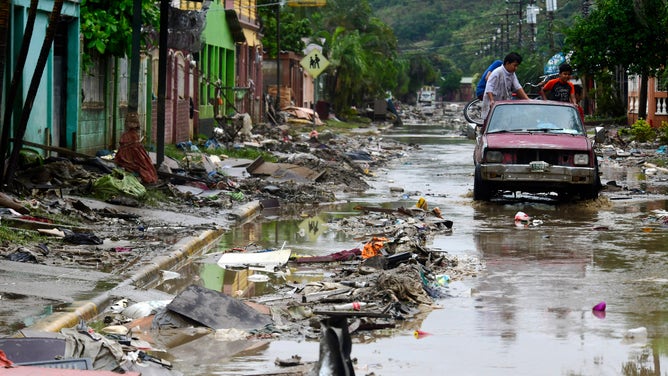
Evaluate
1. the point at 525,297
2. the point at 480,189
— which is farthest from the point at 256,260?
the point at 480,189

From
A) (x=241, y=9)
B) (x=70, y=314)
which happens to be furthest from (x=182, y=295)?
(x=241, y=9)

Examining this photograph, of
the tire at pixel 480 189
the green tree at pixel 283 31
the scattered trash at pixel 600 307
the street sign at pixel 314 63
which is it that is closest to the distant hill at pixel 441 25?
the green tree at pixel 283 31

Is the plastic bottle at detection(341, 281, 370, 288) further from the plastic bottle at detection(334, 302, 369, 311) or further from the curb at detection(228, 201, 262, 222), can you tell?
the curb at detection(228, 201, 262, 222)

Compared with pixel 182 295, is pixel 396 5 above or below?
above

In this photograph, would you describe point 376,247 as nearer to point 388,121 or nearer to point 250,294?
point 250,294

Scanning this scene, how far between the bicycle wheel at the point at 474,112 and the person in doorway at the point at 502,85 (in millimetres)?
189

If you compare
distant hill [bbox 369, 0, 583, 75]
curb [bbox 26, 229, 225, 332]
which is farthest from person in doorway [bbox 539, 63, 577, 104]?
distant hill [bbox 369, 0, 583, 75]

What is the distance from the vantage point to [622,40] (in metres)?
48.9

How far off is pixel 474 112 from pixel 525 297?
41.1 ft

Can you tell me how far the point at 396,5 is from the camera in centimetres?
18125

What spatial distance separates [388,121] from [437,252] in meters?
62.0

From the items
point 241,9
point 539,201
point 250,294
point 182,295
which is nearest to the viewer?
point 182,295

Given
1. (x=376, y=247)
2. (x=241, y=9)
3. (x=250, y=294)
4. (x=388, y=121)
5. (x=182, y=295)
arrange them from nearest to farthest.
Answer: (x=182, y=295)
(x=250, y=294)
(x=376, y=247)
(x=241, y=9)
(x=388, y=121)

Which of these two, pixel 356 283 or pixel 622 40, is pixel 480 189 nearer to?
pixel 356 283
